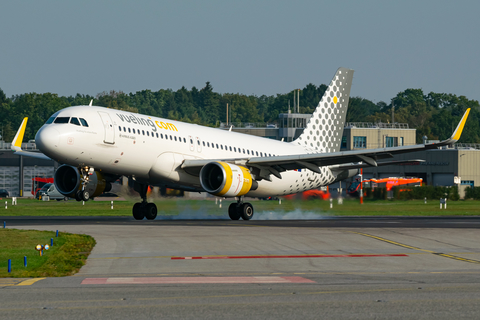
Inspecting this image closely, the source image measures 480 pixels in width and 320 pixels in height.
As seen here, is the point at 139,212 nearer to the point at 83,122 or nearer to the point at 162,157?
the point at 162,157

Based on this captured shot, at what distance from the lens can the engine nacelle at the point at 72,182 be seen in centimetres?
3688

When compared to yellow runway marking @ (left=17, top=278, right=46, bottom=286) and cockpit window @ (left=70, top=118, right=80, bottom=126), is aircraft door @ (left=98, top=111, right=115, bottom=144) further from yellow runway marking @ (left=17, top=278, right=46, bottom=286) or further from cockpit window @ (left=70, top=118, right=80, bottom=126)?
yellow runway marking @ (left=17, top=278, right=46, bottom=286)

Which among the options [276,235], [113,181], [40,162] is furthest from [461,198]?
[40,162]

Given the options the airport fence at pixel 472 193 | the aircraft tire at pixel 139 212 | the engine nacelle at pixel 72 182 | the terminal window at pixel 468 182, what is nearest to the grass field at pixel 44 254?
the engine nacelle at pixel 72 182

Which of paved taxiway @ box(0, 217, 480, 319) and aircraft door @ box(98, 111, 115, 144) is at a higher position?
aircraft door @ box(98, 111, 115, 144)

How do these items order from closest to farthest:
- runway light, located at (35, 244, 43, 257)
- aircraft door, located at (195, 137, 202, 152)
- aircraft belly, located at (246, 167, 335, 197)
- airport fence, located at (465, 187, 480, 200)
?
1. runway light, located at (35, 244, 43, 257)
2. aircraft door, located at (195, 137, 202, 152)
3. aircraft belly, located at (246, 167, 335, 197)
4. airport fence, located at (465, 187, 480, 200)

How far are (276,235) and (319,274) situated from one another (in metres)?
10.5

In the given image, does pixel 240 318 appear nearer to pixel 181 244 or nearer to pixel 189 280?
pixel 189 280

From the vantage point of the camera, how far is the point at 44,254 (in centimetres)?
2027

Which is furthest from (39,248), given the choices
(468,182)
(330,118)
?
(468,182)

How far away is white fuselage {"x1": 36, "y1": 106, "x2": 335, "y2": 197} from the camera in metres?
32.0

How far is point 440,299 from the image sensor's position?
488 inches

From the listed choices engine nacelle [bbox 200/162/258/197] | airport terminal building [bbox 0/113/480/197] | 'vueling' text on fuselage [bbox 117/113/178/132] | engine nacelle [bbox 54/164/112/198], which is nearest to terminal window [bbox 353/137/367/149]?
airport terminal building [bbox 0/113/480/197]

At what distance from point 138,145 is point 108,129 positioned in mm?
1962
